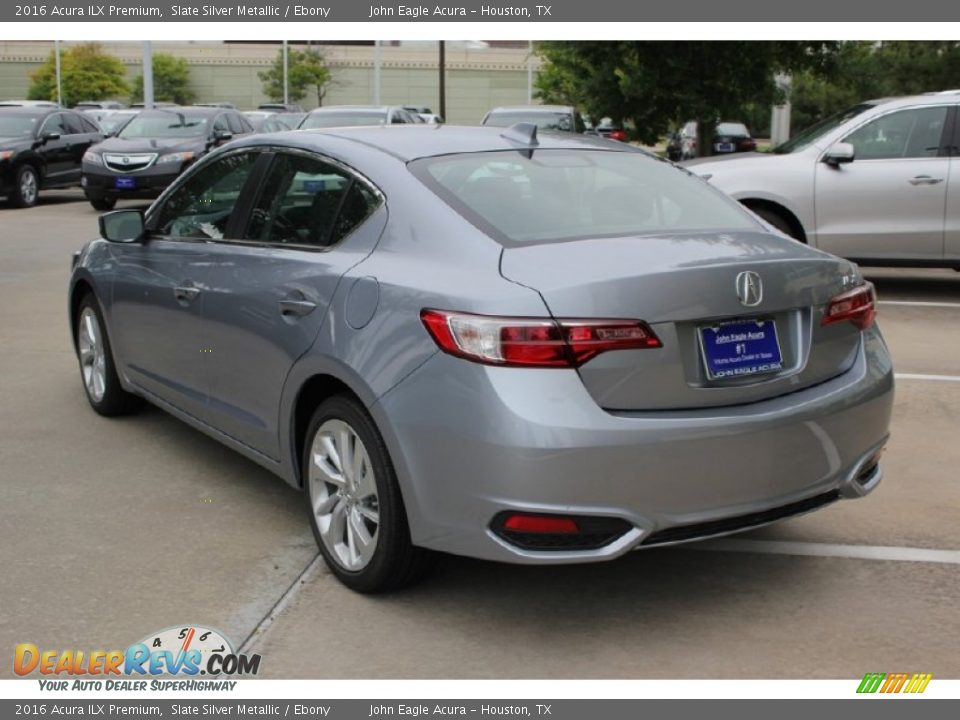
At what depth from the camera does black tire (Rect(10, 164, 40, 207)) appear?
20453 mm

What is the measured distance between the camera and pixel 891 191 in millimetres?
10781

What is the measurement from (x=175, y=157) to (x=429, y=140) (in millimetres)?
16025

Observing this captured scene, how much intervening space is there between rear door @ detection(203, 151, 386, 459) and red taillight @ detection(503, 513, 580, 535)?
1.10 meters

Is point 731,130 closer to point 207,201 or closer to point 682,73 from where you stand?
point 682,73

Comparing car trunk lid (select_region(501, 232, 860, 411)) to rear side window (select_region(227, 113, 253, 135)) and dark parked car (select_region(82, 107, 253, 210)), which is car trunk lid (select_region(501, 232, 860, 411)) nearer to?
dark parked car (select_region(82, 107, 253, 210))

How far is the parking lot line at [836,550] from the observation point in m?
4.68

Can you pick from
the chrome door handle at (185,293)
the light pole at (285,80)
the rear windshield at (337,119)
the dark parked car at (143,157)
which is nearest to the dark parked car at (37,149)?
the dark parked car at (143,157)

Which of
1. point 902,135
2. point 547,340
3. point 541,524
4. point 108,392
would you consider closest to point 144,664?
point 541,524

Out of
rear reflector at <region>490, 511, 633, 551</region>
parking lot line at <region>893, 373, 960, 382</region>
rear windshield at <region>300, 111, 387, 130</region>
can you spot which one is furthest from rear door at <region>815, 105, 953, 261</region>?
rear windshield at <region>300, 111, 387, 130</region>

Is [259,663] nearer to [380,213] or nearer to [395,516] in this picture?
[395,516]

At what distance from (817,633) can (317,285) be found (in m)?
2.07

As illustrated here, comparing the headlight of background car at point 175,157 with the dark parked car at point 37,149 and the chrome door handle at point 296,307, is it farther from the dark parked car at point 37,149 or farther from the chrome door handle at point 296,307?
the chrome door handle at point 296,307

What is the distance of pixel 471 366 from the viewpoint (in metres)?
3.72

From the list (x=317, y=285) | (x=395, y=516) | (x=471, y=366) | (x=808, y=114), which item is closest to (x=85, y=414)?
(x=317, y=285)
